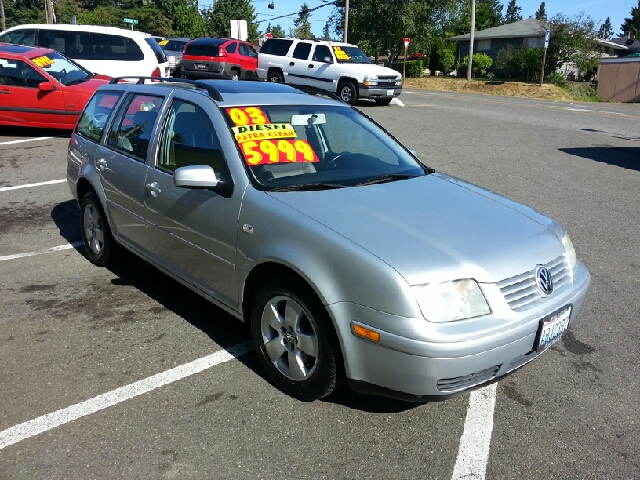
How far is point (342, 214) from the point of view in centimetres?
336

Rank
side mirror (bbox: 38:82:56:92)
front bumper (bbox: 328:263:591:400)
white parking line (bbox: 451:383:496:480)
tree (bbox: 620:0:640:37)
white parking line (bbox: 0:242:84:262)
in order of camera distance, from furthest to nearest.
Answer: tree (bbox: 620:0:640:37)
side mirror (bbox: 38:82:56:92)
white parking line (bbox: 0:242:84:262)
white parking line (bbox: 451:383:496:480)
front bumper (bbox: 328:263:591:400)

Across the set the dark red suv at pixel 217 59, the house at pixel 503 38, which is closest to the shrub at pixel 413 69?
the house at pixel 503 38

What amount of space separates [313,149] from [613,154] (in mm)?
10103

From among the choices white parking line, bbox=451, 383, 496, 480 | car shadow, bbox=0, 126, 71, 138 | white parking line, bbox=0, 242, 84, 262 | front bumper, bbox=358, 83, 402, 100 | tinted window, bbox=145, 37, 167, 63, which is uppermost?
tinted window, bbox=145, 37, 167, 63

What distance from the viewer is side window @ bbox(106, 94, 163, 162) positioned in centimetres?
462

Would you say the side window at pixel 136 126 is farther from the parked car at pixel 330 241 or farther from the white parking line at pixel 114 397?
the white parking line at pixel 114 397

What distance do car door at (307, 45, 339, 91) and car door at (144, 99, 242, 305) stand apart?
15.2 m

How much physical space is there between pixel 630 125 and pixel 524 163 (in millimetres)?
9210

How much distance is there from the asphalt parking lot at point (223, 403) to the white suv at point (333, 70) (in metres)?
13.6

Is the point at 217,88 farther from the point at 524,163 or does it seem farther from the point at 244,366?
the point at 524,163

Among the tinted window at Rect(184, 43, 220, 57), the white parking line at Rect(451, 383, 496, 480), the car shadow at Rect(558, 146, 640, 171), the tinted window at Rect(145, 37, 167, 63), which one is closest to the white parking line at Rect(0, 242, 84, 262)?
the white parking line at Rect(451, 383, 496, 480)

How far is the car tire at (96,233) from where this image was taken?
17.3 feet

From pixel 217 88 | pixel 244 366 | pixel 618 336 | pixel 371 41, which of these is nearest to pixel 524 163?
pixel 618 336

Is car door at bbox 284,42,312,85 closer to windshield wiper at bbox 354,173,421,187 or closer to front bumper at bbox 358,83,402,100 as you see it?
front bumper at bbox 358,83,402,100
